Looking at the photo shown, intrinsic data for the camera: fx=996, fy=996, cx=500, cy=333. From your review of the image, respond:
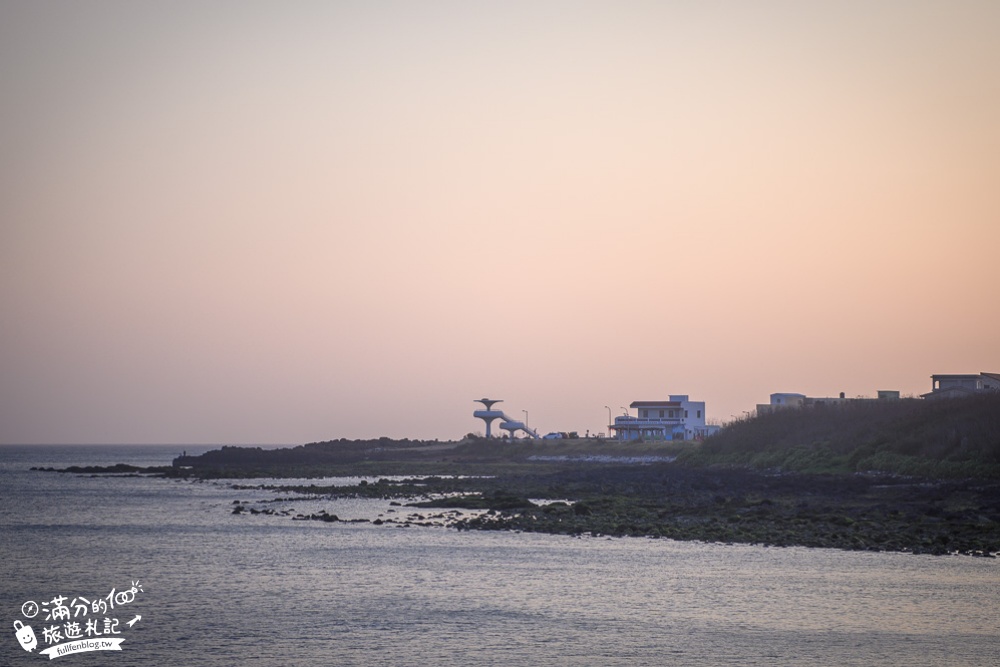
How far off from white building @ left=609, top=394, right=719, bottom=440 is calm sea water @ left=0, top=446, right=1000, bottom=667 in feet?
258

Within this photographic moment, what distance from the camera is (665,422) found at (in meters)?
117

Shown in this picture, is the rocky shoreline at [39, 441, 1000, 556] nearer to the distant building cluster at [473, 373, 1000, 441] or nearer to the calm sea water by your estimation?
the calm sea water

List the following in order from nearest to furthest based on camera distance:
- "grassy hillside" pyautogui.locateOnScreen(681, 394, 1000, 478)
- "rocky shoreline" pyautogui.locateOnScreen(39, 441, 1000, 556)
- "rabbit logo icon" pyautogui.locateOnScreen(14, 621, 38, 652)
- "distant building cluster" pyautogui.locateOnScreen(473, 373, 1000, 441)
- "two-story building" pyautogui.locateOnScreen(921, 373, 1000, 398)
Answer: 1. "rabbit logo icon" pyautogui.locateOnScreen(14, 621, 38, 652)
2. "rocky shoreline" pyautogui.locateOnScreen(39, 441, 1000, 556)
3. "grassy hillside" pyautogui.locateOnScreen(681, 394, 1000, 478)
4. "two-story building" pyautogui.locateOnScreen(921, 373, 1000, 398)
5. "distant building cluster" pyautogui.locateOnScreen(473, 373, 1000, 441)

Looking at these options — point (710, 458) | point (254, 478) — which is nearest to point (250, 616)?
point (710, 458)

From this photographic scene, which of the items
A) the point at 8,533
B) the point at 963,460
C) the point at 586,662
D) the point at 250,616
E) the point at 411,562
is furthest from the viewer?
the point at 963,460

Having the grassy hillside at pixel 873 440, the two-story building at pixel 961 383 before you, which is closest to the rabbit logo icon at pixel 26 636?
the grassy hillside at pixel 873 440

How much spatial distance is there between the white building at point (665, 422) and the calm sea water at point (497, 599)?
258ft

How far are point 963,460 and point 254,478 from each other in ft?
192

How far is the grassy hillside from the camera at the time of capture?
5181 cm

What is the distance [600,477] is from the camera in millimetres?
68250

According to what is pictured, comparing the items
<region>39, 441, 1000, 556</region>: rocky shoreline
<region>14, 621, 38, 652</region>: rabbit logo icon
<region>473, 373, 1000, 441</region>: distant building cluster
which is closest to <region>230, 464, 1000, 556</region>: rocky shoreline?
<region>39, 441, 1000, 556</region>: rocky shoreline

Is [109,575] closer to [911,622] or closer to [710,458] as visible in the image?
[911,622]

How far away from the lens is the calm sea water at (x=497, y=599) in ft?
61.4

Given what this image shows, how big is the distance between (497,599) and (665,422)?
311ft
